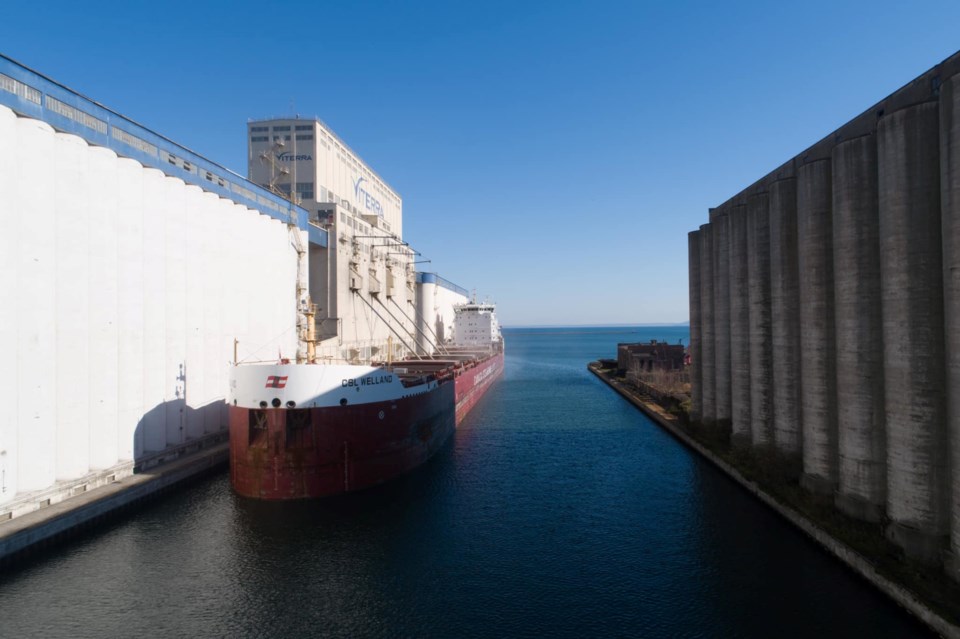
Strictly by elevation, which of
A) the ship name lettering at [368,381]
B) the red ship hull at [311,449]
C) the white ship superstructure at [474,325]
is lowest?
the red ship hull at [311,449]

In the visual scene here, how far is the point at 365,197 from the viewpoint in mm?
47156

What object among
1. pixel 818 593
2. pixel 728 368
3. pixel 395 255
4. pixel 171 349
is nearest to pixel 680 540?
pixel 818 593

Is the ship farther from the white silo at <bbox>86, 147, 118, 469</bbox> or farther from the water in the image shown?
the white silo at <bbox>86, 147, 118, 469</bbox>

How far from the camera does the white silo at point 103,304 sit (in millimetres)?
14961

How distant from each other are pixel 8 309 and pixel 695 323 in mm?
26290

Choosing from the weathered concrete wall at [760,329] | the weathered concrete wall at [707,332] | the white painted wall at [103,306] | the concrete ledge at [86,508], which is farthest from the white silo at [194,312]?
the weathered concrete wall at [707,332]

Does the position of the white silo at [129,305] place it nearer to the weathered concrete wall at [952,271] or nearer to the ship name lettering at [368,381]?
the ship name lettering at [368,381]

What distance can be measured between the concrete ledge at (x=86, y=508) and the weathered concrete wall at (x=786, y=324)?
1975 cm

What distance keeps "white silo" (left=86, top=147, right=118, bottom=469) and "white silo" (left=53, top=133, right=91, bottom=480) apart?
186mm

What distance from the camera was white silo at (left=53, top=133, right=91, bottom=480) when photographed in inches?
547

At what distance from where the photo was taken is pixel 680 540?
45.0ft

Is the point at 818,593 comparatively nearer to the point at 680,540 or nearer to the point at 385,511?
the point at 680,540

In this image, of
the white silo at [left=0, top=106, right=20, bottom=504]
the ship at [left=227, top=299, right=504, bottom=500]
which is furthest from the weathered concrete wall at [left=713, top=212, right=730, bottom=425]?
the white silo at [left=0, top=106, right=20, bottom=504]

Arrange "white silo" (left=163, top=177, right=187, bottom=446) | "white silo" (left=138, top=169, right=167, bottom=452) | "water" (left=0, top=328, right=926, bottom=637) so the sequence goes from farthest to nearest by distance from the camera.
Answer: "white silo" (left=163, top=177, right=187, bottom=446) → "white silo" (left=138, top=169, right=167, bottom=452) → "water" (left=0, top=328, right=926, bottom=637)
